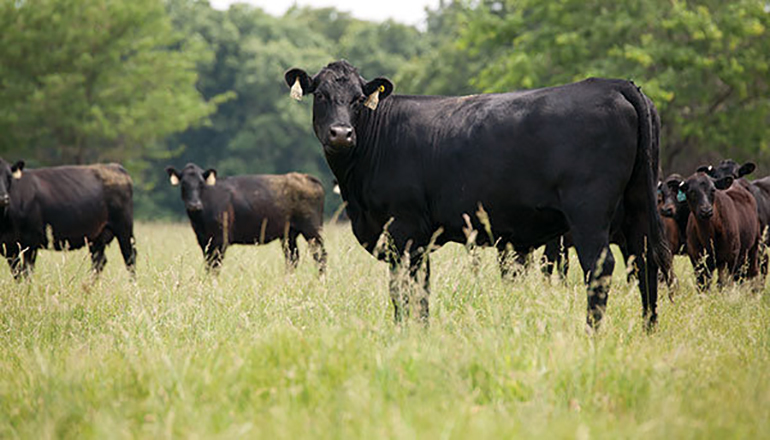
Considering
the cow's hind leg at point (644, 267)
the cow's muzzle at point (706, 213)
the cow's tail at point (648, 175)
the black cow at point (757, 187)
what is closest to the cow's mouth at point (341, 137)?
the cow's tail at point (648, 175)

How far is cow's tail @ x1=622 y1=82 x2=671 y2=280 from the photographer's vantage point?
16.8ft

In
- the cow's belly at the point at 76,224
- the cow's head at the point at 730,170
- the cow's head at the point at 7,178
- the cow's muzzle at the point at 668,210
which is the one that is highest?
the cow's head at the point at 7,178

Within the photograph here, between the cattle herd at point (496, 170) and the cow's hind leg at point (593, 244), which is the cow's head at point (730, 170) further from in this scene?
the cow's hind leg at point (593, 244)

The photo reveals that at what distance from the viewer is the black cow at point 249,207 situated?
11711 millimetres

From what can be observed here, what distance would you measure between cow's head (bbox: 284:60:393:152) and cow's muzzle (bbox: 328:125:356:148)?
1.0 inches

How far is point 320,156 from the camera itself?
43.8 m

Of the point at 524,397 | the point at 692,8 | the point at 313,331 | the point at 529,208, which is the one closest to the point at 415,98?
the point at 529,208

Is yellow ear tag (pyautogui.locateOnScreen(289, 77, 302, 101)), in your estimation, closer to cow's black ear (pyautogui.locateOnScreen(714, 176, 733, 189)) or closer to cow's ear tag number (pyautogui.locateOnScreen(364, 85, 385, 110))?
cow's ear tag number (pyautogui.locateOnScreen(364, 85, 385, 110))

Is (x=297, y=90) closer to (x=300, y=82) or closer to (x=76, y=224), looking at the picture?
(x=300, y=82)

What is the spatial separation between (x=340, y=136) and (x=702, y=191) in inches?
187

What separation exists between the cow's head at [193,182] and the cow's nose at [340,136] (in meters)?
6.31

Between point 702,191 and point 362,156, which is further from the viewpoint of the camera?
point 702,191

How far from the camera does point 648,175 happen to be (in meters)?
5.21

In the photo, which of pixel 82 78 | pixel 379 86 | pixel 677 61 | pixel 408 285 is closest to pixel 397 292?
pixel 408 285
